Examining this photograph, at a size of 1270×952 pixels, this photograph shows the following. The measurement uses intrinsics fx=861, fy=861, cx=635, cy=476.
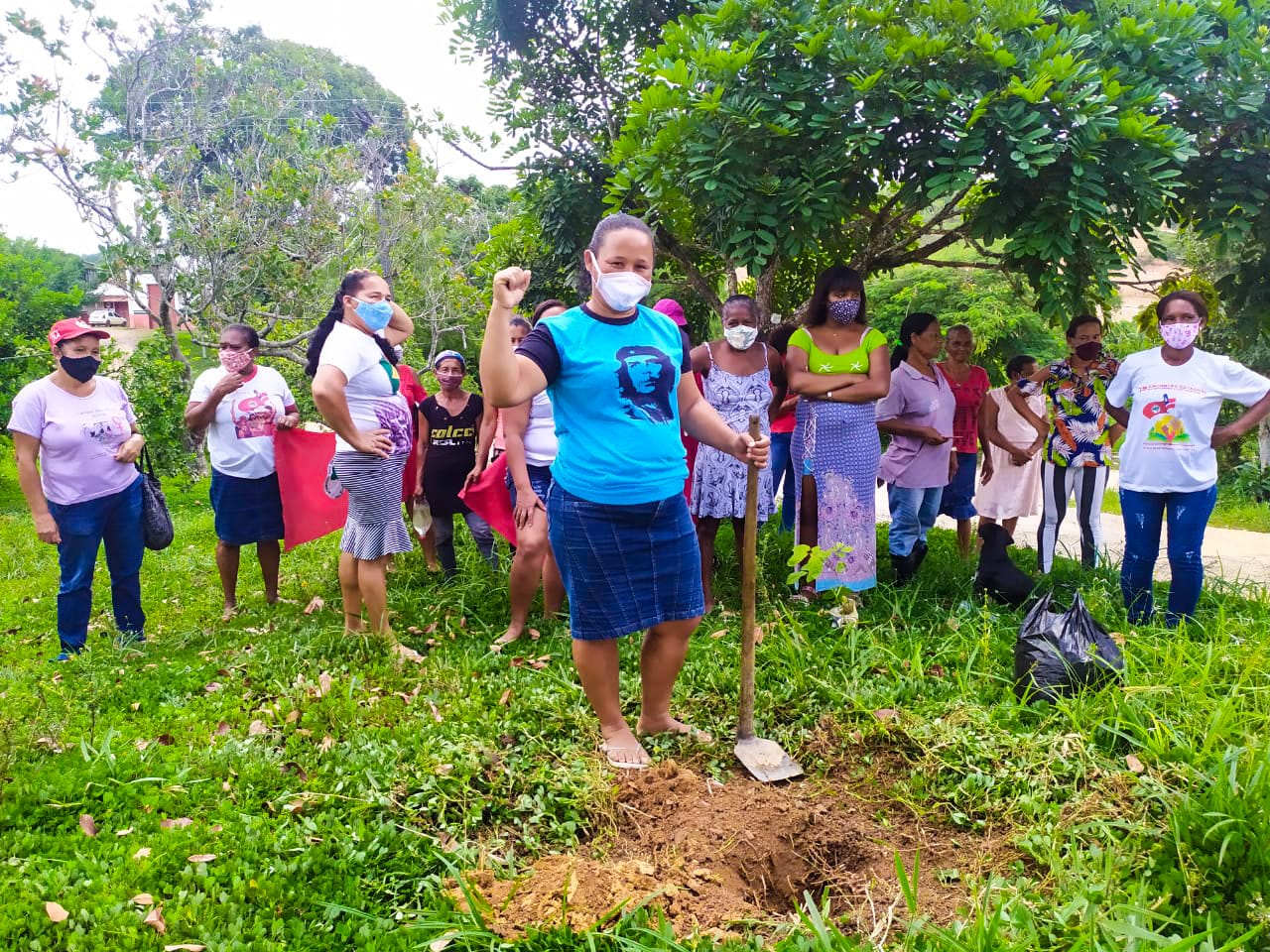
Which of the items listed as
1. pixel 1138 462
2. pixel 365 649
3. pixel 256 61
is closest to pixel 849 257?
pixel 1138 462

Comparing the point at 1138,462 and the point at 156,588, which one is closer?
the point at 1138,462

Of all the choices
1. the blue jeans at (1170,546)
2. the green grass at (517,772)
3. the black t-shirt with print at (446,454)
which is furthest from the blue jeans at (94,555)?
the blue jeans at (1170,546)

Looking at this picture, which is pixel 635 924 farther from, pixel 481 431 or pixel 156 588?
pixel 156 588

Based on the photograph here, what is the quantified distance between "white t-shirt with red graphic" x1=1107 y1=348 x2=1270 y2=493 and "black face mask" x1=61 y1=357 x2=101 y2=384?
18.5 feet

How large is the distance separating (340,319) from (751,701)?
2.88 m

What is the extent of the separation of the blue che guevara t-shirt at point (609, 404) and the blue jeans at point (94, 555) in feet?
10.4

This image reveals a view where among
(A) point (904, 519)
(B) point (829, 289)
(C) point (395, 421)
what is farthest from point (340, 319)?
(A) point (904, 519)

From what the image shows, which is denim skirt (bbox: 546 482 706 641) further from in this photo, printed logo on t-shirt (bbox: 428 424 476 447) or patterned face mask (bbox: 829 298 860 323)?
printed logo on t-shirt (bbox: 428 424 476 447)

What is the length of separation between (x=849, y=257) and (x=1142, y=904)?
532cm

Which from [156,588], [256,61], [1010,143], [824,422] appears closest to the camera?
[1010,143]

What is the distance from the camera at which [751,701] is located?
342cm

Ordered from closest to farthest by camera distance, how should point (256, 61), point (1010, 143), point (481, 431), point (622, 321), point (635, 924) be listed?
point (635, 924)
point (622, 321)
point (1010, 143)
point (481, 431)
point (256, 61)

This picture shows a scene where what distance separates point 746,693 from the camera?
3.45 metres

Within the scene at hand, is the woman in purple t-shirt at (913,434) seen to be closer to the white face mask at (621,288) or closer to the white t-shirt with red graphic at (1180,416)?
the white t-shirt with red graphic at (1180,416)
